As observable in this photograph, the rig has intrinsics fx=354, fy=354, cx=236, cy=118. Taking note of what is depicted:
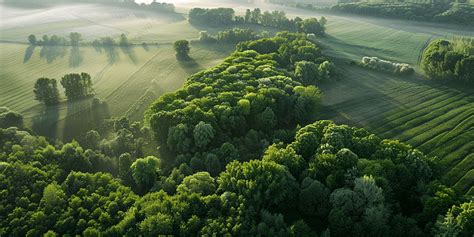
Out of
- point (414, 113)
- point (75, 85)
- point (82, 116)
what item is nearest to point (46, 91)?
point (75, 85)

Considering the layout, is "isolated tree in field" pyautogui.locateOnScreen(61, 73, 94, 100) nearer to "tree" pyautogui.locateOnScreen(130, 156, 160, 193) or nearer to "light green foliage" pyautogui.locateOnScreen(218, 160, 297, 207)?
"tree" pyautogui.locateOnScreen(130, 156, 160, 193)

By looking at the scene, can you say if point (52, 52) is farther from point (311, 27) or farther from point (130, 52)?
point (311, 27)

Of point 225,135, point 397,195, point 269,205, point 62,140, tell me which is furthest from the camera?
point 62,140

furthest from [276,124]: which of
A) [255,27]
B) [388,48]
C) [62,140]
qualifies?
[255,27]

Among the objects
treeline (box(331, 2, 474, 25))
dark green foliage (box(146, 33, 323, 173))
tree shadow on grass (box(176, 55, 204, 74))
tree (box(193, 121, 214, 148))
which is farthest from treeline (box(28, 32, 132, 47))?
treeline (box(331, 2, 474, 25))

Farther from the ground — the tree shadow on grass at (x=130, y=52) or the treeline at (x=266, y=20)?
the treeline at (x=266, y=20)

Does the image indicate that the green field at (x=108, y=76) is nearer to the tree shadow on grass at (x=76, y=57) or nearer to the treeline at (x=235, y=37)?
the tree shadow on grass at (x=76, y=57)

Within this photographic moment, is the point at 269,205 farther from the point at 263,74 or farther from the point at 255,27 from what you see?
the point at 255,27

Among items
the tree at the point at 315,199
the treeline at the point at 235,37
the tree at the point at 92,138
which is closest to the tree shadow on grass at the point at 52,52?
the treeline at the point at 235,37
